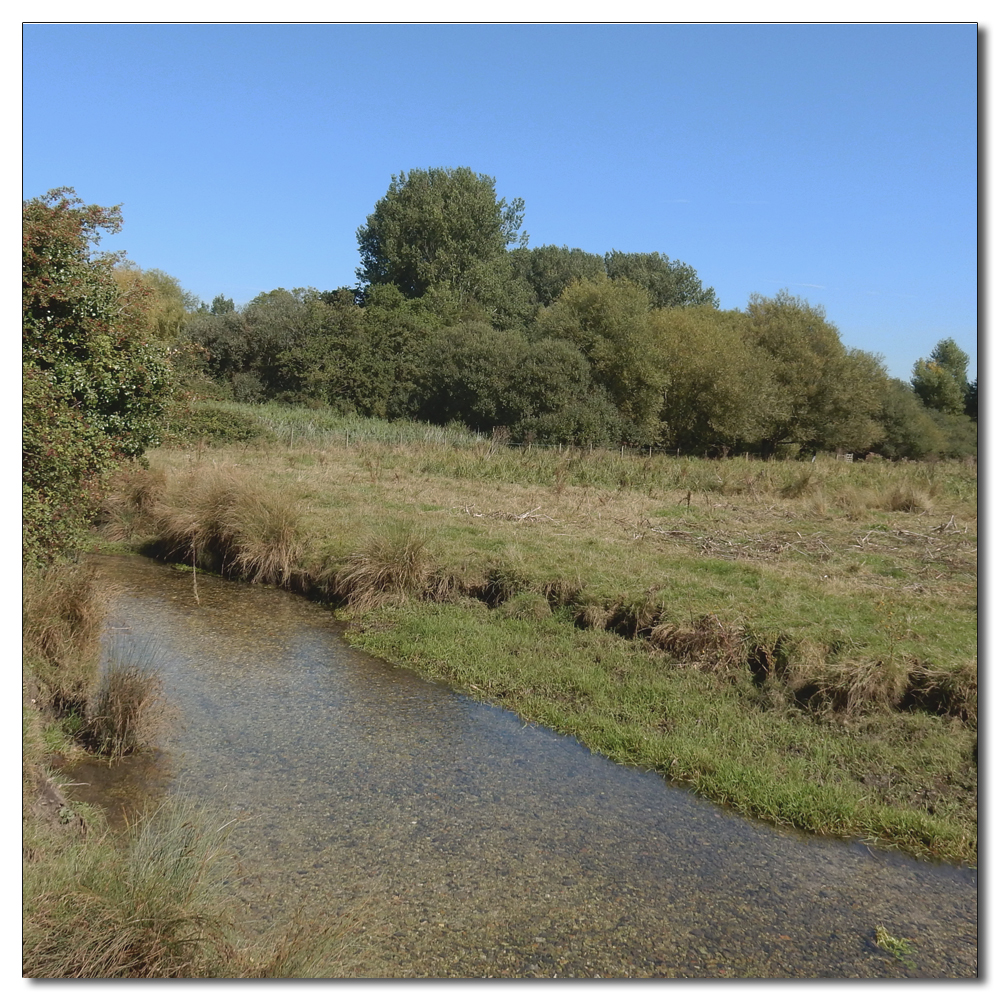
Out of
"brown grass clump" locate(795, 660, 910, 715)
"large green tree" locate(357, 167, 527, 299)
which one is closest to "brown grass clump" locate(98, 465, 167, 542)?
"brown grass clump" locate(795, 660, 910, 715)

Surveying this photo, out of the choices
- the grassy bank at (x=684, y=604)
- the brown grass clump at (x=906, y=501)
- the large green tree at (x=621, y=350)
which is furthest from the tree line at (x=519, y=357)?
the grassy bank at (x=684, y=604)

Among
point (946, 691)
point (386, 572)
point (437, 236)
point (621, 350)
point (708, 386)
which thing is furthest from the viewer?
point (437, 236)

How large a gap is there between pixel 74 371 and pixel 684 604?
8517mm

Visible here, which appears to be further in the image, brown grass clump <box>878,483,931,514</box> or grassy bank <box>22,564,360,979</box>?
brown grass clump <box>878,483,931,514</box>

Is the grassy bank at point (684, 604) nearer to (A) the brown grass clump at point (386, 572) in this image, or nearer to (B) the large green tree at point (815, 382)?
(A) the brown grass clump at point (386, 572)

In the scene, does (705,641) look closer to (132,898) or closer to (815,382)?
(132,898)

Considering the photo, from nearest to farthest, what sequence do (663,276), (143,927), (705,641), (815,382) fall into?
(143,927) < (705,641) < (815,382) < (663,276)

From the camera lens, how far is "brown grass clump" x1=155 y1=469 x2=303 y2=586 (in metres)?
13.9

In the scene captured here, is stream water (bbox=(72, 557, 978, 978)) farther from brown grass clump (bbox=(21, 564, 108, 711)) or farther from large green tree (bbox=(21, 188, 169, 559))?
large green tree (bbox=(21, 188, 169, 559))

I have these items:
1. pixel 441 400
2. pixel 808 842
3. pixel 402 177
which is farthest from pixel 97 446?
pixel 402 177

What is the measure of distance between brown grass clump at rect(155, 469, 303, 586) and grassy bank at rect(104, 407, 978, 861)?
0.13 feet

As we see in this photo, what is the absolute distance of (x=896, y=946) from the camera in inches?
203

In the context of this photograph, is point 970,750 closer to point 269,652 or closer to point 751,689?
point 751,689

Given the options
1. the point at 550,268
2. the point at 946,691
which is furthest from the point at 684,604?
the point at 550,268
